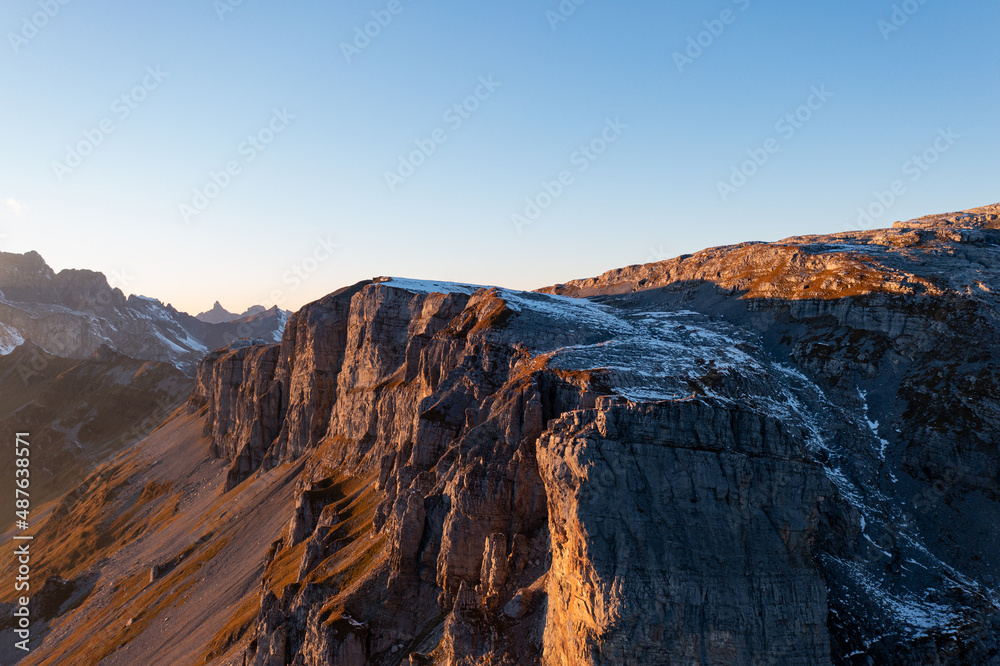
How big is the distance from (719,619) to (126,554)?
433ft

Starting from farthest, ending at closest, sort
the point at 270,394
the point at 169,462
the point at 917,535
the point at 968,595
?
the point at 169,462 < the point at 270,394 < the point at 917,535 < the point at 968,595

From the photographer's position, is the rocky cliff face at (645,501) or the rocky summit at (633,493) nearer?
the rocky cliff face at (645,501)

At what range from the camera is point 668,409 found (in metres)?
44.2

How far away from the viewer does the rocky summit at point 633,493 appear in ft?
131

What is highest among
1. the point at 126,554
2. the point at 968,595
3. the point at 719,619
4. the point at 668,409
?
the point at 668,409

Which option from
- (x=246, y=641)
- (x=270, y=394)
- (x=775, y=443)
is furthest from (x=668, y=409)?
(x=270, y=394)

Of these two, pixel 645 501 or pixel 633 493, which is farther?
pixel 633 493

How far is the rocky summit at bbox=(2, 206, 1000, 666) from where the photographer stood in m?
39.9

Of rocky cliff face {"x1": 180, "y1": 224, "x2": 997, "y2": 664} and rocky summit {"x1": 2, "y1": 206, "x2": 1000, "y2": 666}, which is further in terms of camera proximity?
rocky summit {"x1": 2, "y1": 206, "x2": 1000, "y2": 666}

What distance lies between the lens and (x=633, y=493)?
4053cm

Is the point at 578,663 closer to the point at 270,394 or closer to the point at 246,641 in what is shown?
the point at 246,641

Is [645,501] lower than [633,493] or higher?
lower

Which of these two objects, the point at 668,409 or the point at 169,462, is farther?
the point at 169,462

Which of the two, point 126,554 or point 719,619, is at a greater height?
point 719,619
